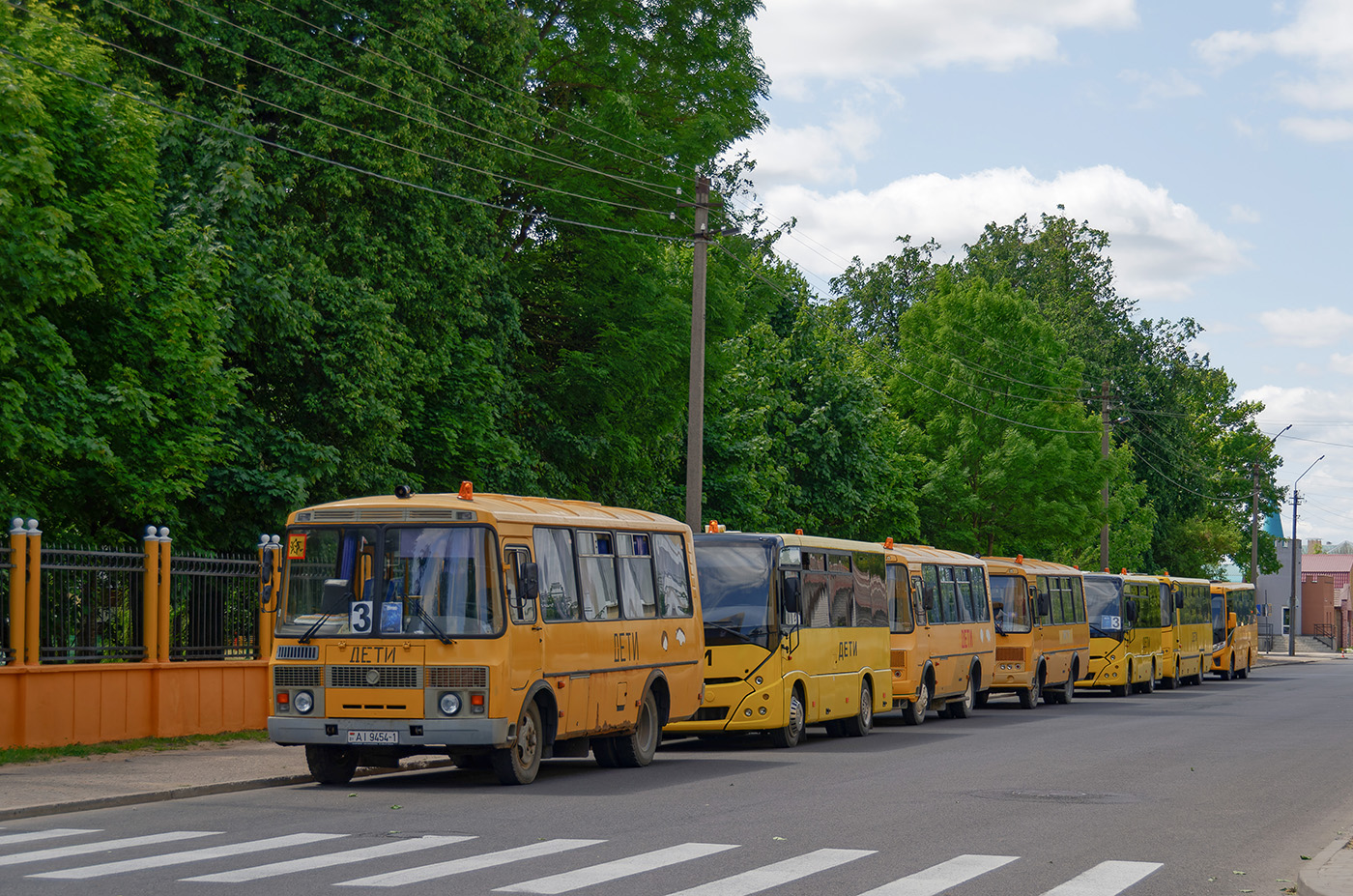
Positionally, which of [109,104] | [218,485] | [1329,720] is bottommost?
[1329,720]

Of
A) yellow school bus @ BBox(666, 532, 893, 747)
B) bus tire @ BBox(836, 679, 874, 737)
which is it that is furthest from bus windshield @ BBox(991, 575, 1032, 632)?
yellow school bus @ BBox(666, 532, 893, 747)

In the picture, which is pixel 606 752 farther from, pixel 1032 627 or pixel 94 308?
pixel 1032 627

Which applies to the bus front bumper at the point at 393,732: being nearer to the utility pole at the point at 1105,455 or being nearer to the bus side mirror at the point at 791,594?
the bus side mirror at the point at 791,594

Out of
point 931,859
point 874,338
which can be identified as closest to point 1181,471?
point 874,338

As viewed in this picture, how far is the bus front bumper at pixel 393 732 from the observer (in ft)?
50.5

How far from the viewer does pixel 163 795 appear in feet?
49.8

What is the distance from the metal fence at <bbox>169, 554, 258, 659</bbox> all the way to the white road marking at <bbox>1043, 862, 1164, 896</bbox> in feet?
42.9

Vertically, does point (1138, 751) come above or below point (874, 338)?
below

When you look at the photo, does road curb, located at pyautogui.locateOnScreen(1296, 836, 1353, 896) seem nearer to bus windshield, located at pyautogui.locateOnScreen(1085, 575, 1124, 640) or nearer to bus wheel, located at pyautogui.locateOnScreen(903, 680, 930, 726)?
bus wheel, located at pyautogui.locateOnScreen(903, 680, 930, 726)

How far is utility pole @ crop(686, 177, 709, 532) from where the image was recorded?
1083 inches

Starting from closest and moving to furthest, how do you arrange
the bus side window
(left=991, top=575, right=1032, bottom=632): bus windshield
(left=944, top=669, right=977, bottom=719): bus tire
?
the bus side window < (left=944, top=669, right=977, bottom=719): bus tire < (left=991, top=575, right=1032, bottom=632): bus windshield

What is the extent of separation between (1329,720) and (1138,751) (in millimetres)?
10247

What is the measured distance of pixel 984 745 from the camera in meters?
23.0

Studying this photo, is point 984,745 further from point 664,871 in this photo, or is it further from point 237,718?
point 664,871
